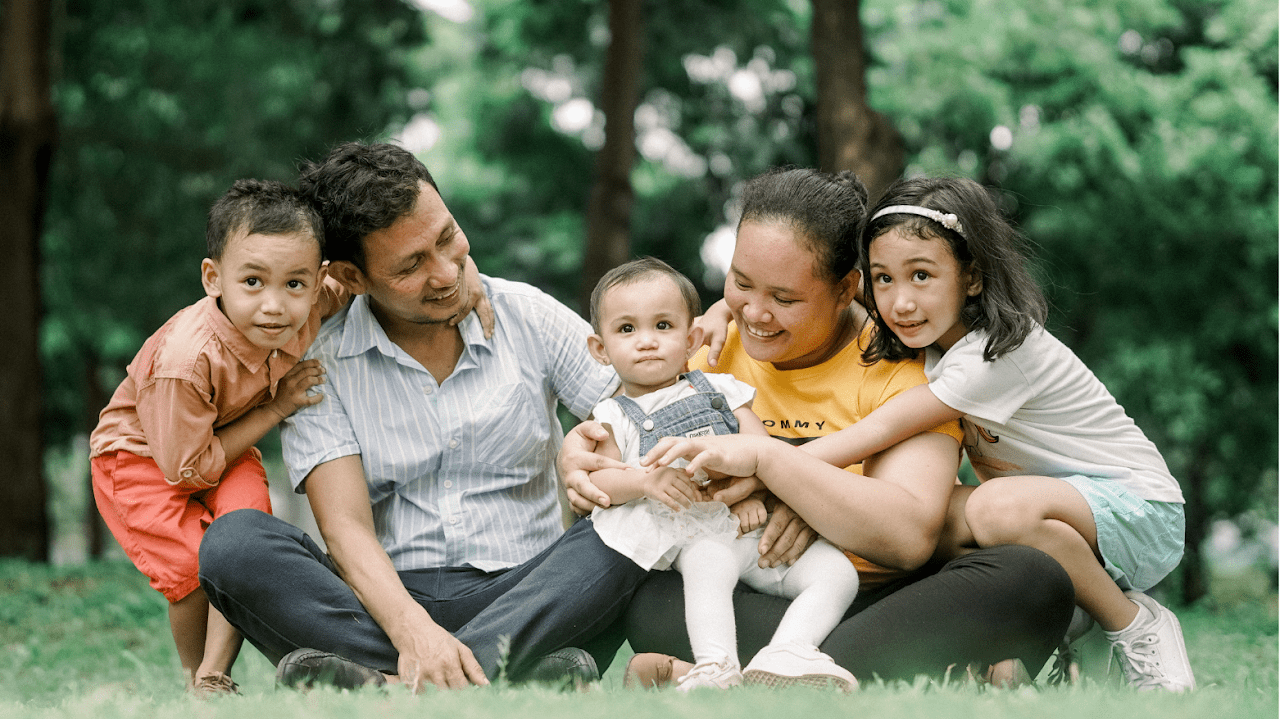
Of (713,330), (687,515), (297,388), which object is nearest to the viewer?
(687,515)

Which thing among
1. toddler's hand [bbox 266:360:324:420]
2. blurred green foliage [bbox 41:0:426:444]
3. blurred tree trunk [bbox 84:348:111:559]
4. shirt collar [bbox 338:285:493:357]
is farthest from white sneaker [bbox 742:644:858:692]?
blurred tree trunk [bbox 84:348:111:559]

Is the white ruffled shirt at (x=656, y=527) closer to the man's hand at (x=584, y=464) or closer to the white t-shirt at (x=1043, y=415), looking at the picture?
the man's hand at (x=584, y=464)

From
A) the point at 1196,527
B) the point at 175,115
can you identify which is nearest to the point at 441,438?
the point at 175,115

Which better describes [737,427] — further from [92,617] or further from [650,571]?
[92,617]

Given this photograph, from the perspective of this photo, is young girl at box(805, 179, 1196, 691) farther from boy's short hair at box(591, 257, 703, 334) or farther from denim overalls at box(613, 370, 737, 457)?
boy's short hair at box(591, 257, 703, 334)

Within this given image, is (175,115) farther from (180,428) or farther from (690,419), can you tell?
(690,419)

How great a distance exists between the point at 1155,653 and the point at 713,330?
147cm

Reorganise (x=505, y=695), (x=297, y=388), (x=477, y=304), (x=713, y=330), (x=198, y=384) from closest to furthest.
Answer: (x=505, y=695)
(x=198, y=384)
(x=297, y=388)
(x=713, y=330)
(x=477, y=304)

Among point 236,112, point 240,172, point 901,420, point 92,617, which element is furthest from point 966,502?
point 236,112

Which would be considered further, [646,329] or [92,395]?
[92,395]

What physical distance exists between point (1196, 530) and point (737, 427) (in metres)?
9.93

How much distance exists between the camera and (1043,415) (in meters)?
3.08

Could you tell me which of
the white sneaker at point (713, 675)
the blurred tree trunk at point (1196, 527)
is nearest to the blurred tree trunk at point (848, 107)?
the white sneaker at point (713, 675)

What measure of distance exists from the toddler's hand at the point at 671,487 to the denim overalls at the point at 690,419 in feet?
0.63
